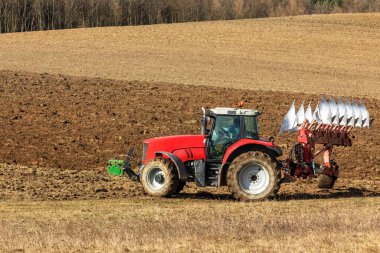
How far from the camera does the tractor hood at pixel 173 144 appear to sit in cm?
→ 1831

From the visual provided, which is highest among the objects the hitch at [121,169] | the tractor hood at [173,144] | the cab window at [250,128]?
the cab window at [250,128]

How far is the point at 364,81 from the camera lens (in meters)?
44.1

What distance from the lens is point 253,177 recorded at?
58.3 feet

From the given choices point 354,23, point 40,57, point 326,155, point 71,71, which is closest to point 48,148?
point 326,155

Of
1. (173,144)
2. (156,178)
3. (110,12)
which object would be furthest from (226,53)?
(156,178)

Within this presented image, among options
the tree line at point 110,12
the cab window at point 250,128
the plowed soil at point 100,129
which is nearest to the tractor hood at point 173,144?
the cab window at point 250,128

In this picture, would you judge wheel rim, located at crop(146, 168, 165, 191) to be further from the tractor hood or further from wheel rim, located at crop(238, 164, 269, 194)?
wheel rim, located at crop(238, 164, 269, 194)

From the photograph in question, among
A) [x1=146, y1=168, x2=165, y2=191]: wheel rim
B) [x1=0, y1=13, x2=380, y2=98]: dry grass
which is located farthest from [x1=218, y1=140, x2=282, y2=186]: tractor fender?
[x1=0, y1=13, x2=380, y2=98]: dry grass

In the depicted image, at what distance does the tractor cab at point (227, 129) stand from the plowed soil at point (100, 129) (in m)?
1.55

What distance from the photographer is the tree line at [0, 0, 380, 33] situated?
7150cm

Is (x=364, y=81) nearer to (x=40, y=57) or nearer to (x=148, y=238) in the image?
(x=40, y=57)

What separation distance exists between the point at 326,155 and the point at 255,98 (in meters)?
14.5

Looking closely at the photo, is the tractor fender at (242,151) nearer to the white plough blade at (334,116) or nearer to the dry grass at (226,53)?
the white plough blade at (334,116)

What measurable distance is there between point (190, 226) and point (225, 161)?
3.94m
